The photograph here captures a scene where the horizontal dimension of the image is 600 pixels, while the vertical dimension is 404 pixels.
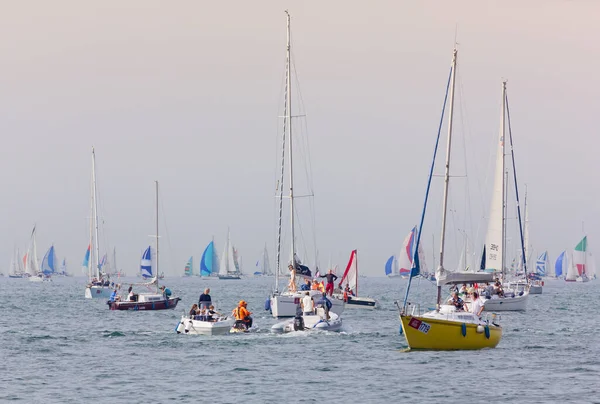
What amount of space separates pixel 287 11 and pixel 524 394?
39.7m

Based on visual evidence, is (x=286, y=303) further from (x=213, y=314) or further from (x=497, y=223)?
(x=497, y=223)

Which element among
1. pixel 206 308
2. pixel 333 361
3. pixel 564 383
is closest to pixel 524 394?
pixel 564 383

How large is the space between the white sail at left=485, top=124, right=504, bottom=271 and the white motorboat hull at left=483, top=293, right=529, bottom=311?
516 centimetres

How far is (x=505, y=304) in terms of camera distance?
69.2 meters

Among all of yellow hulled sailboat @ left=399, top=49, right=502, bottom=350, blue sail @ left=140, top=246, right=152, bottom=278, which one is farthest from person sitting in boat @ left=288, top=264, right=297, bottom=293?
blue sail @ left=140, top=246, right=152, bottom=278

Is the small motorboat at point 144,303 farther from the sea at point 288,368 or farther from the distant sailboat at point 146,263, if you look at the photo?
the distant sailboat at point 146,263

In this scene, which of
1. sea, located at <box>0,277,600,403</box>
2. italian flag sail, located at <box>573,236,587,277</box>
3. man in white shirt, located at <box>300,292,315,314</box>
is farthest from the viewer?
italian flag sail, located at <box>573,236,587,277</box>


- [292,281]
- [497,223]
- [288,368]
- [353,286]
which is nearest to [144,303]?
[353,286]

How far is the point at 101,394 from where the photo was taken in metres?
31.1

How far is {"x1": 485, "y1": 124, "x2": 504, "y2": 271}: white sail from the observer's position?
2945 inches

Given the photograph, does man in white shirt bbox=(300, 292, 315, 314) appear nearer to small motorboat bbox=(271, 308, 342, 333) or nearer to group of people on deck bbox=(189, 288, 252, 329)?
small motorboat bbox=(271, 308, 342, 333)

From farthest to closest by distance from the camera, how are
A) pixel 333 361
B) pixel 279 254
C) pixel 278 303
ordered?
pixel 279 254
pixel 278 303
pixel 333 361

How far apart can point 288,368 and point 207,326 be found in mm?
9967

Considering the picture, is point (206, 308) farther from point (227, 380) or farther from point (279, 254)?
point (279, 254)
